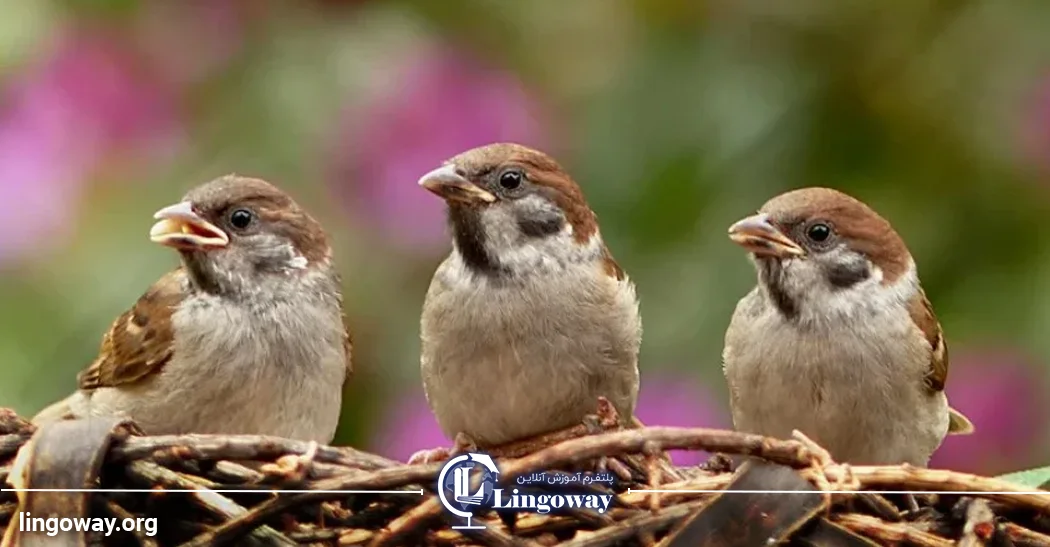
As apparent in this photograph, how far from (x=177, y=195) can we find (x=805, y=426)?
790mm

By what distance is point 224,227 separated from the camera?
5.12 feet

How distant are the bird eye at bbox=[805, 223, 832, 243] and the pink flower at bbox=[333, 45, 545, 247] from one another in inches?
17.3

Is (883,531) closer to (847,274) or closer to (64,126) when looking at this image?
(847,274)

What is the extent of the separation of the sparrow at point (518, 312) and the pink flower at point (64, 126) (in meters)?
0.48

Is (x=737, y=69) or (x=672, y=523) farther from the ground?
(x=737, y=69)

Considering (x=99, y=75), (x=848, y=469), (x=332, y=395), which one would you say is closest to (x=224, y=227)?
(x=332, y=395)

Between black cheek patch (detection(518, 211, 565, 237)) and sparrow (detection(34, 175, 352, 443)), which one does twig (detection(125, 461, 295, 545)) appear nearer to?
sparrow (detection(34, 175, 352, 443))

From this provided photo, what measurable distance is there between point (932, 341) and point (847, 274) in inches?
4.9

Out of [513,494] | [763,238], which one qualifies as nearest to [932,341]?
[763,238]

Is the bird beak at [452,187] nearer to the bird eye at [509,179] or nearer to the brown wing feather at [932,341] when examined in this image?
the bird eye at [509,179]

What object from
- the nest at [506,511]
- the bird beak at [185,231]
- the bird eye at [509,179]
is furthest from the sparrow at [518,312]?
the nest at [506,511]

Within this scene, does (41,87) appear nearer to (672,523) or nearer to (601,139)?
(601,139)

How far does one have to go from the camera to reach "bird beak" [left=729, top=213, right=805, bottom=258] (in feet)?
4.88

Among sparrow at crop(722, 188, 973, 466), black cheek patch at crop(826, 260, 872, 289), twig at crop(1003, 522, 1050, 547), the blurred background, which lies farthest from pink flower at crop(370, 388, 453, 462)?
twig at crop(1003, 522, 1050, 547)
